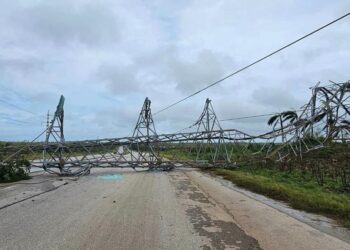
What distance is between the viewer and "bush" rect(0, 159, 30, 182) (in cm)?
2692

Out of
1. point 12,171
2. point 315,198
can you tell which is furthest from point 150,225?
point 12,171

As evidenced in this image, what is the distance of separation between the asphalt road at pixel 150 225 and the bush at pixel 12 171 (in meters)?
11.2

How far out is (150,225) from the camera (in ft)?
35.0

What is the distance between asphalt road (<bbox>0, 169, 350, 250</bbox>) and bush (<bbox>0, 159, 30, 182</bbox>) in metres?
11.2

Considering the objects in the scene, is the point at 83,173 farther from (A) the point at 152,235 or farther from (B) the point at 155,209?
(A) the point at 152,235

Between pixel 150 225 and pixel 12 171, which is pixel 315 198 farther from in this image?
pixel 12 171

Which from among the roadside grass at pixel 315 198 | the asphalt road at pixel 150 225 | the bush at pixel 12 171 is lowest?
the asphalt road at pixel 150 225

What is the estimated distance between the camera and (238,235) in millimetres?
9570

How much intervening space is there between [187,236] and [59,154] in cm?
2819

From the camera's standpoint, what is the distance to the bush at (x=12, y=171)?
26.9 meters

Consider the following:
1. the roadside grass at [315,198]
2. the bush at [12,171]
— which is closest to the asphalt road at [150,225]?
the roadside grass at [315,198]

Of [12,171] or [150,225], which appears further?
[12,171]

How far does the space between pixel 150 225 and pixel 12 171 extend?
1977 centimetres

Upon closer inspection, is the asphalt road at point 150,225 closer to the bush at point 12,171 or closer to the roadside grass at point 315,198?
the roadside grass at point 315,198
